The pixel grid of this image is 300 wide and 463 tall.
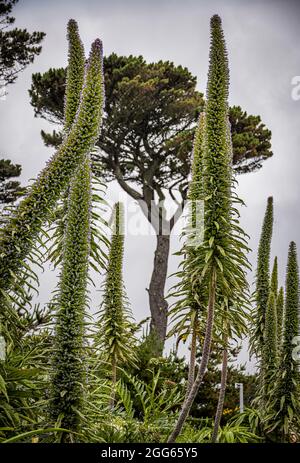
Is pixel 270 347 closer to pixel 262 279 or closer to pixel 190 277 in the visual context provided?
pixel 262 279

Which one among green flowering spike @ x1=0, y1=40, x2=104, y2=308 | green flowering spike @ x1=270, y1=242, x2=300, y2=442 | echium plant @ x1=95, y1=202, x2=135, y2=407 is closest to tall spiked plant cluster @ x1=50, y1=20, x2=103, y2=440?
green flowering spike @ x1=0, y1=40, x2=104, y2=308

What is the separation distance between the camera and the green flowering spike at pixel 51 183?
359 centimetres

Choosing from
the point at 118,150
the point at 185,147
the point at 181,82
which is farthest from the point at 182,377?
the point at 181,82

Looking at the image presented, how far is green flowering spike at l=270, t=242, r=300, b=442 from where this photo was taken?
660 centimetres

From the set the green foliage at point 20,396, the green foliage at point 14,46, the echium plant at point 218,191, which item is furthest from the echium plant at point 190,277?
the green foliage at point 14,46

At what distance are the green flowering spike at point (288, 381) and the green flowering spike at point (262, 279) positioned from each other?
1175 millimetres

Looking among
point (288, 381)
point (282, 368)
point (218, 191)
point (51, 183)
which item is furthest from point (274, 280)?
point (51, 183)

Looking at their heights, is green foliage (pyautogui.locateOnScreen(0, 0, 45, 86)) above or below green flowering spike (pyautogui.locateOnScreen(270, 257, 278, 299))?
above

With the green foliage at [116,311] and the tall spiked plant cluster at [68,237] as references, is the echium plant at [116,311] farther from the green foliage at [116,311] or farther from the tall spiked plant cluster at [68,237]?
the tall spiked plant cluster at [68,237]

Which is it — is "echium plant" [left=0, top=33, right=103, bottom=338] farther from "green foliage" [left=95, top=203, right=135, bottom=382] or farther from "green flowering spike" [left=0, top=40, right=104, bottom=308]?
"green foliage" [left=95, top=203, right=135, bottom=382]

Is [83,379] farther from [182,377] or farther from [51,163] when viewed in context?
[182,377]

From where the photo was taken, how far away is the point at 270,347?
7457 mm

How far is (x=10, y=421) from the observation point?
387cm

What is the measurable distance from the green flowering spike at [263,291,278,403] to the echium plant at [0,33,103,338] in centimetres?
437
